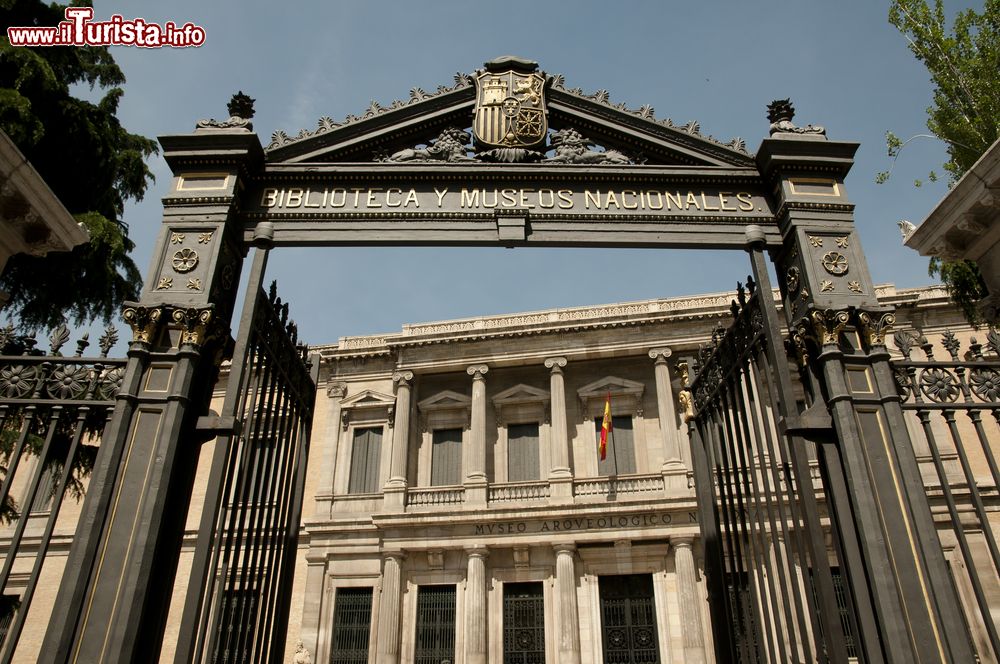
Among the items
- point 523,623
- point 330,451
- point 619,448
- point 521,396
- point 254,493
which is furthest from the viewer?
point 330,451

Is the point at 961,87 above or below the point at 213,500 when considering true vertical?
above

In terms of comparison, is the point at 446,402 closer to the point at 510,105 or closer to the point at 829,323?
the point at 510,105

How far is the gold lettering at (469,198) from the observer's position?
6.71 metres

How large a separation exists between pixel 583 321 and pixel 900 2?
1275 centimetres

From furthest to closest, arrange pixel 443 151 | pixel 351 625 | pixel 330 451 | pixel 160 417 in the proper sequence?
pixel 330 451 → pixel 351 625 → pixel 443 151 → pixel 160 417

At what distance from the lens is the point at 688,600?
63.1 feet

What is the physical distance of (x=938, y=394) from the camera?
5707mm

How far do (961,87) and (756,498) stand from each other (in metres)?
10.0

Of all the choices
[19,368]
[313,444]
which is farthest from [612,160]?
[313,444]

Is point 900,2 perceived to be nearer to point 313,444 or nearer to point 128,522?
point 128,522

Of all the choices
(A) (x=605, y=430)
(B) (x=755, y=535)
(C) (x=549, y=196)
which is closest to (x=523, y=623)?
(A) (x=605, y=430)

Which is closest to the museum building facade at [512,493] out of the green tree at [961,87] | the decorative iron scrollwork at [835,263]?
the green tree at [961,87]

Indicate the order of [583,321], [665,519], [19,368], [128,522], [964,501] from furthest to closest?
[583,321] → [665,519] → [964,501] → [19,368] → [128,522]

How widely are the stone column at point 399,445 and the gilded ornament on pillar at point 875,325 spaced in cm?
1799
